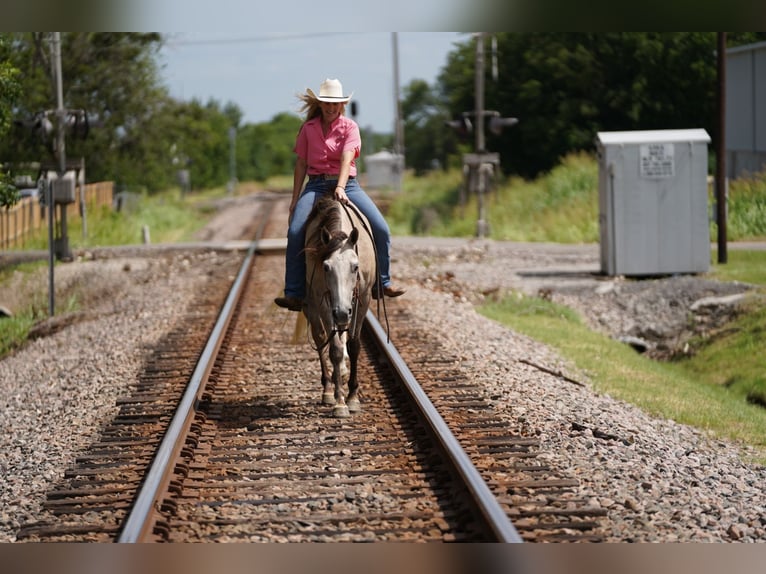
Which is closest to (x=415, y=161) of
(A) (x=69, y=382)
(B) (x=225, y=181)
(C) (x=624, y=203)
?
(B) (x=225, y=181)

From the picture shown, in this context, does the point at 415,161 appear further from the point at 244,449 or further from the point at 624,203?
the point at 244,449

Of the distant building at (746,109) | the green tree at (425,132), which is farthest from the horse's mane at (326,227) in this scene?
the green tree at (425,132)

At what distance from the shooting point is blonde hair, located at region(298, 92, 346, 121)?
943cm

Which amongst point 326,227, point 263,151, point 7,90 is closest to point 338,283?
point 326,227

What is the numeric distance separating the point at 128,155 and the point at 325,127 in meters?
44.3

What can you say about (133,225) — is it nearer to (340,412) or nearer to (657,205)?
(657,205)

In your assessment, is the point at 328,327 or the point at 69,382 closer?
the point at 328,327

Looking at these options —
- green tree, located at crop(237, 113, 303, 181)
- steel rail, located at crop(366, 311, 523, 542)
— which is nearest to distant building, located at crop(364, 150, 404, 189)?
green tree, located at crop(237, 113, 303, 181)

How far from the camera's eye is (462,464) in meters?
7.50

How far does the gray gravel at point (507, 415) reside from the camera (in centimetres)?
725

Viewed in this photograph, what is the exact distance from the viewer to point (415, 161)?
103 metres

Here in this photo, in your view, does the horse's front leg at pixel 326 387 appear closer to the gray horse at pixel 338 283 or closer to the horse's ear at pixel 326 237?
the gray horse at pixel 338 283

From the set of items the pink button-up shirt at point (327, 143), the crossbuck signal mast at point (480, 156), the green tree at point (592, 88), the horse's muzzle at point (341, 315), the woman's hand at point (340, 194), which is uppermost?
the green tree at point (592, 88)

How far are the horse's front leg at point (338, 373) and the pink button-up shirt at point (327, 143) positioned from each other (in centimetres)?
129
